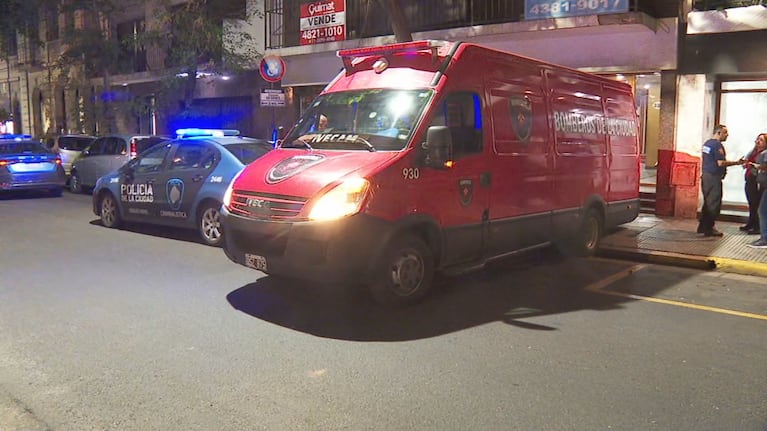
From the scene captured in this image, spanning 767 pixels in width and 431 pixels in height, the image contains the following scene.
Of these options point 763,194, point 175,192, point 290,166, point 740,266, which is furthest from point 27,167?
point 763,194

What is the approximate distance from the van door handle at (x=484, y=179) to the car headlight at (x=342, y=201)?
163cm

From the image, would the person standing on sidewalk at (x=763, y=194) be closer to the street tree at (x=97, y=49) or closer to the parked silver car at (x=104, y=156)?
the parked silver car at (x=104, y=156)

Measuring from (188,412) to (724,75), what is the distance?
1135 centimetres

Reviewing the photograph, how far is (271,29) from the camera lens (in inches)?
725

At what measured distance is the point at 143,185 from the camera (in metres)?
10.5

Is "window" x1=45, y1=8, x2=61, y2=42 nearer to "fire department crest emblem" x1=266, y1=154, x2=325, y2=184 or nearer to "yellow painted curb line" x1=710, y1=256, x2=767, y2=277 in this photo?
"fire department crest emblem" x1=266, y1=154, x2=325, y2=184

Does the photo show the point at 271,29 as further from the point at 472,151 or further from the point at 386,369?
the point at 386,369

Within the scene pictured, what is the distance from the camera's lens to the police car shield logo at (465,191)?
6.68m

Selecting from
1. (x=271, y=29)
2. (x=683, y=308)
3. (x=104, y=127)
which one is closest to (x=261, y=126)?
(x=271, y=29)

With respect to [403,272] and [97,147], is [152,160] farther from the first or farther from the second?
[97,147]

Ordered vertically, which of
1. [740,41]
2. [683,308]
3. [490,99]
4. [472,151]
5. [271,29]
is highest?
[271,29]

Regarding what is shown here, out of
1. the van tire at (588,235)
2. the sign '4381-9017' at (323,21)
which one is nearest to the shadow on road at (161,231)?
the van tire at (588,235)

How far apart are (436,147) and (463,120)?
832mm

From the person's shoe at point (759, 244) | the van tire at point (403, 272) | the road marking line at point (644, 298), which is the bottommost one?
the road marking line at point (644, 298)
